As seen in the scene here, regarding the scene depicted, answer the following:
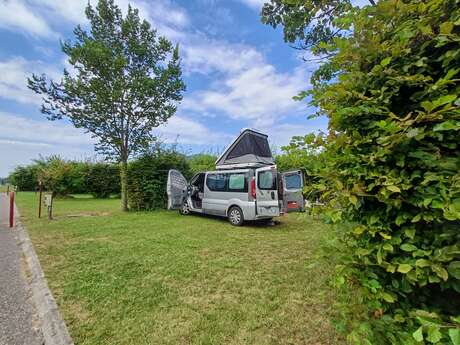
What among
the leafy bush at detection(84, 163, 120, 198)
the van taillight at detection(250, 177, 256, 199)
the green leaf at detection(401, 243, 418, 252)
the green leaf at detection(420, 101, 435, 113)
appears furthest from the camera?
the leafy bush at detection(84, 163, 120, 198)

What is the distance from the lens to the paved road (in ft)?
7.22

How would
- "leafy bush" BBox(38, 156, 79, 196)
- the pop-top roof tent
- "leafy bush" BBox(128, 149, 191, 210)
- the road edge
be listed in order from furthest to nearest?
1. "leafy bush" BBox(38, 156, 79, 196)
2. "leafy bush" BBox(128, 149, 191, 210)
3. the pop-top roof tent
4. the road edge

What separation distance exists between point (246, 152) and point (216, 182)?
5.15ft

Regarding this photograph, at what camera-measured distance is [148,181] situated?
10.9 m

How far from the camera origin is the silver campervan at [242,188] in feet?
23.8

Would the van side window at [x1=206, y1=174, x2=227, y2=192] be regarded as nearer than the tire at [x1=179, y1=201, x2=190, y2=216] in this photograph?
Yes

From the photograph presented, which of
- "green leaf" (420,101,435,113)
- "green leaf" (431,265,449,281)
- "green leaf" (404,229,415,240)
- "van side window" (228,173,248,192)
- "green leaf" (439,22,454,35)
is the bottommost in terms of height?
"green leaf" (431,265,449,281)

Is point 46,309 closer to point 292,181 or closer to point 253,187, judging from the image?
point 253,187

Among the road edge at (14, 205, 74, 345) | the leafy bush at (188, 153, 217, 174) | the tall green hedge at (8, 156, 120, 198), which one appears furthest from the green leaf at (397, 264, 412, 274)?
the tall green hedge at (8, 156, 120, 198)

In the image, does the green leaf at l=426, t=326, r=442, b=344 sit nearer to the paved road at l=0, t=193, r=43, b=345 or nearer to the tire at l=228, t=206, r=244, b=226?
the paved road at l=0, t=193, r=43, b=345

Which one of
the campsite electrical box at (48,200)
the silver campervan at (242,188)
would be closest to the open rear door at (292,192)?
the silver campervan at (242,188)

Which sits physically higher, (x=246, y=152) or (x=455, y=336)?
(x=246, y=152)

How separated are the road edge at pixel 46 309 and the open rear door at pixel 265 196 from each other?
17.6 feet

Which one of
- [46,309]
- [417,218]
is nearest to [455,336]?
[417,218]
